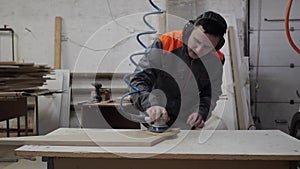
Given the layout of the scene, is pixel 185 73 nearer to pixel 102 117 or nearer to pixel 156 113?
pixel 156 113

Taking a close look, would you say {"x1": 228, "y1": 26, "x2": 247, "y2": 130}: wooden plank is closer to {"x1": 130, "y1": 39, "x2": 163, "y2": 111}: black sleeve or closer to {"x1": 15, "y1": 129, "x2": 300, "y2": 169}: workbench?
{"x1": 130, "y1": 39, "x2": 163, "y2": 111}: black sleeve

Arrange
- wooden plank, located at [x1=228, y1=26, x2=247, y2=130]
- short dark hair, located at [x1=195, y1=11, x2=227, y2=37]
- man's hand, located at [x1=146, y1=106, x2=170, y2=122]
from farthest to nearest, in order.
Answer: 1. wooden plank, located at [x1=228, y1=26, x2=247, y2=130]
2. short dark hair, located at [x1=195, y1=11, x2=227, y2=37]
3. man's hand, located at [x1=146, y1=106, x2=170, y2=122]

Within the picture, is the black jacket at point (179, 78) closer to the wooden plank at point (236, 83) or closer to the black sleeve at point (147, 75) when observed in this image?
the black sleeve at point (147, 75)

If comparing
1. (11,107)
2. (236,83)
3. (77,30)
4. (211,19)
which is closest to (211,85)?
(211,19)

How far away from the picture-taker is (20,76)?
2.86m

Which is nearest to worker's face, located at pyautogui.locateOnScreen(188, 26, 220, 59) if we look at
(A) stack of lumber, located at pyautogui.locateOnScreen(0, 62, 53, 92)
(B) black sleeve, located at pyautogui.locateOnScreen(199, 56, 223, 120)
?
(B) black sleeve, located at pyautogui.locateOnScreen(199, 56, 223, 120)

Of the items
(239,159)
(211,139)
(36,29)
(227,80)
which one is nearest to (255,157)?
(239,159)

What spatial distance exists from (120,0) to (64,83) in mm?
1249

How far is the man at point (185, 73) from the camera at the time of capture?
54.2 inches

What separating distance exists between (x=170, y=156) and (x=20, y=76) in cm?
231

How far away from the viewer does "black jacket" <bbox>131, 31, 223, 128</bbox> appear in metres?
1.51

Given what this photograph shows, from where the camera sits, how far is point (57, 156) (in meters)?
1.01

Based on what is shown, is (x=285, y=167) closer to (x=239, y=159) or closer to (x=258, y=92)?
(x=239, y=159)

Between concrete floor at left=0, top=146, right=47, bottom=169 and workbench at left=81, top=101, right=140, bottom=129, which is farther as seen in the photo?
workbench at left=81, top=101, right=140, bottom=129
